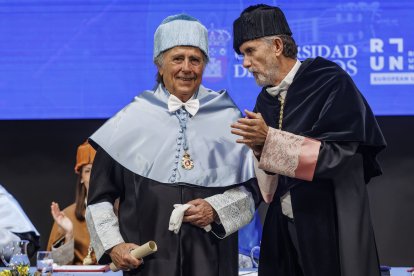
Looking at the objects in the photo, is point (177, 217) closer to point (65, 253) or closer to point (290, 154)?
→ point (290, 154)

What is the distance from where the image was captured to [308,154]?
114 inches

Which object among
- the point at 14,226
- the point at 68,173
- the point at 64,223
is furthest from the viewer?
the point at 68,173

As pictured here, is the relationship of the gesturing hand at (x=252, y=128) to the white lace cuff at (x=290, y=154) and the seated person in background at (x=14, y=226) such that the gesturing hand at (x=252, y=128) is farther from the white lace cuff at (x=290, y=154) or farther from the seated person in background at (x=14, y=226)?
the seated person in background at (x=14, y=226)

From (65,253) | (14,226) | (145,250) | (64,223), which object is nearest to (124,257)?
(145,250)

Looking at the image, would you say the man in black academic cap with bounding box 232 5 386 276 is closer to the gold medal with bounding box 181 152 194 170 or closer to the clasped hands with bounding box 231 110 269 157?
the clasped hands with bounding box 231 110 269 157

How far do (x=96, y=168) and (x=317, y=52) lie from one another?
2762 mm

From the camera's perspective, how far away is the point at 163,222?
3.15 meters

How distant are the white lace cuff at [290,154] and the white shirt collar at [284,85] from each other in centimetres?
30

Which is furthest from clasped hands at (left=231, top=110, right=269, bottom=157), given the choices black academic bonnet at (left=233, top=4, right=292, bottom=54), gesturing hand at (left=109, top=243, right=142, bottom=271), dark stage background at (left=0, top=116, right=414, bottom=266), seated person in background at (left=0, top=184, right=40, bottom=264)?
dark stage background at (left=0, top=116, right=414, bottom=266)

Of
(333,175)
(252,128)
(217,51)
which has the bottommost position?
(333,175)

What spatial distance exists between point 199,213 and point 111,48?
2.91m

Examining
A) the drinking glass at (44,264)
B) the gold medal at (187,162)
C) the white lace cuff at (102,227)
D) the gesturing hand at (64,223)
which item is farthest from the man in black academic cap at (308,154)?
the gesturing hand at (64,223)

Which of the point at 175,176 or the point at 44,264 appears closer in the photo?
the point at 175,176

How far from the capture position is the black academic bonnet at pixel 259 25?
3.21 m
